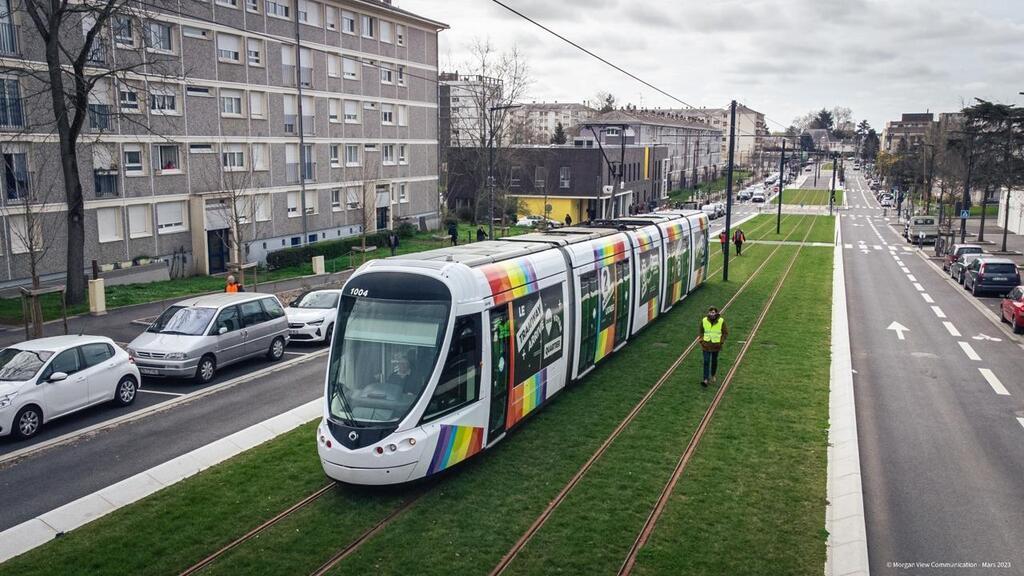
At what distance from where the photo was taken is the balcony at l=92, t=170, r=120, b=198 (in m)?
31.3

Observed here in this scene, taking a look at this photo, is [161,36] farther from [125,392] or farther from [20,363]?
[20,363]

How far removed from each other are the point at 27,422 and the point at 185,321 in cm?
488

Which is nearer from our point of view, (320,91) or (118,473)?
(118,473)

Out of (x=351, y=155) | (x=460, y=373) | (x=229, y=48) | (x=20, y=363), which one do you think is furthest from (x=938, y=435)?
(x=351, y=155)

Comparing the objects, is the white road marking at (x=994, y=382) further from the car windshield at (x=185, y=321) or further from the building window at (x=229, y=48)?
the building window at (x=229, y=48)

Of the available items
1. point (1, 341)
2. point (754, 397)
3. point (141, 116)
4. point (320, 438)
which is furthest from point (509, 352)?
point (141, 116)

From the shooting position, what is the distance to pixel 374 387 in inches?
405

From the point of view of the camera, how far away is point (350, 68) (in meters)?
45.3

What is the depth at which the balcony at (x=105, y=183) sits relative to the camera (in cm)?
3127

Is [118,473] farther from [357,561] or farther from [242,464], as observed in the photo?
[357,561]

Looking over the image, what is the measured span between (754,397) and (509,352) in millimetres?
5980

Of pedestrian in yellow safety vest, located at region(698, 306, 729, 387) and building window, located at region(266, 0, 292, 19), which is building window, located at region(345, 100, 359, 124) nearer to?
building window, located at region(266, 0, 292, 19)

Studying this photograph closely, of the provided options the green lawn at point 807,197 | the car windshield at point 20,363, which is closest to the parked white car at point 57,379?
the car windshield at point 20,363

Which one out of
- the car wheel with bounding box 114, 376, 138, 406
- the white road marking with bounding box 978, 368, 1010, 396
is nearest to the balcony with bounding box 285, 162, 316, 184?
the car wheel with bounding box 114, 376, 138, 406
